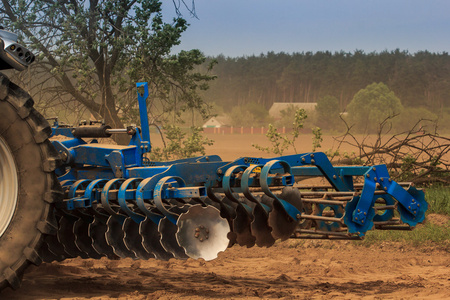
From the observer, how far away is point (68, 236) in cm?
498

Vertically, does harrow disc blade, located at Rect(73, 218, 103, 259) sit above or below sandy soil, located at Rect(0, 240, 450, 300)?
above

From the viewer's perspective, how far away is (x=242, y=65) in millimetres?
54438

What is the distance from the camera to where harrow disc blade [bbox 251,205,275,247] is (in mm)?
4703

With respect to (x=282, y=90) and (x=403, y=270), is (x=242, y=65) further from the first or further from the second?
(x=403, y=270)

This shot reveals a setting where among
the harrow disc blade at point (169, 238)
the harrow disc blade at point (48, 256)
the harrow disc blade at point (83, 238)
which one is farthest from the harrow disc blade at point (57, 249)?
the harrow disc blade at point (169, 238)

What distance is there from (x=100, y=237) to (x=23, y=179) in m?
0.91

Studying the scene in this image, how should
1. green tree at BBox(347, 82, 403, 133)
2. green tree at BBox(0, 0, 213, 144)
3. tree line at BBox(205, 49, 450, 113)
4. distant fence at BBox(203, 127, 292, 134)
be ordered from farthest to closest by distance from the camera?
distant fence at BBox(203, 127, 292, 134) < tree line at BBox(205, 49, 450, 113) < green tree at BBox(347, 82, 403, 133) < green tree at BBox(0, 0, 213, 144)

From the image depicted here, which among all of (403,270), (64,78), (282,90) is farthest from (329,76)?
(403,270)

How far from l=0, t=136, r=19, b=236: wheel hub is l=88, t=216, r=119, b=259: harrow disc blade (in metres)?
0.76

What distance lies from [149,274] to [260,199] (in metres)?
1.47

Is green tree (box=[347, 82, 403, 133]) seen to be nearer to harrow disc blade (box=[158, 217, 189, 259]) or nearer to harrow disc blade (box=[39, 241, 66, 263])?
harrow disc blade (box=[39, 241, 66, 263])

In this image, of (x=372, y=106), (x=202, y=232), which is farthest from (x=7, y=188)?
(x=372, y=106)

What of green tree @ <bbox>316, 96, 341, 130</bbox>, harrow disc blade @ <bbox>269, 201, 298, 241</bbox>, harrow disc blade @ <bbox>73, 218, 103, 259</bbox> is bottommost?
harrow disc blade @ <bbox>73, 218, 103, 259</bbox>

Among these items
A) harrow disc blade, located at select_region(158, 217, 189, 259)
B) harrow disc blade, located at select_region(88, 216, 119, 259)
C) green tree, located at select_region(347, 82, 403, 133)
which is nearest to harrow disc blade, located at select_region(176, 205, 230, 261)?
harrow disc blade, located at select_region(158, 217, 189, 259)
